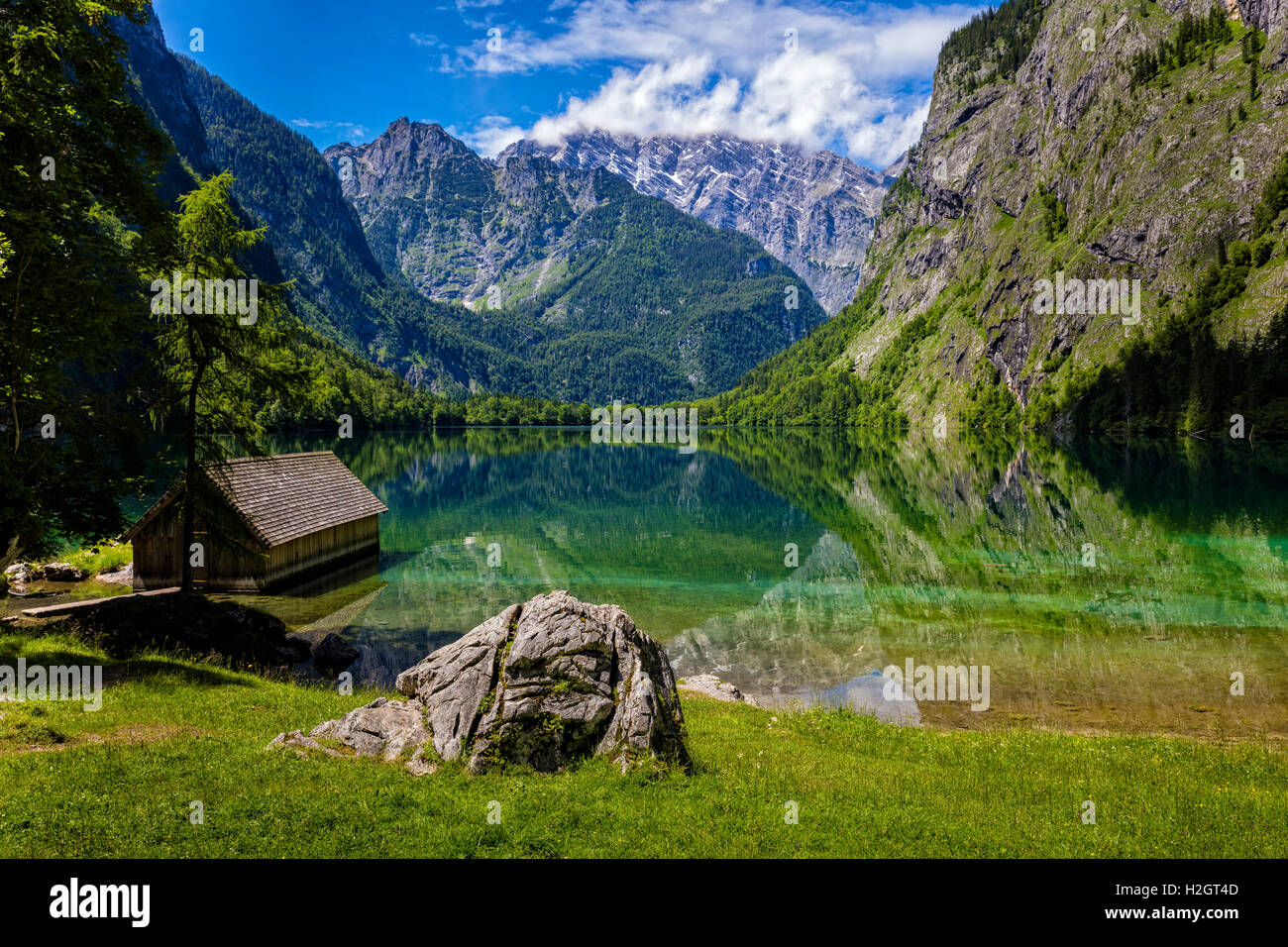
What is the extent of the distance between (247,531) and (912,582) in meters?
31.3

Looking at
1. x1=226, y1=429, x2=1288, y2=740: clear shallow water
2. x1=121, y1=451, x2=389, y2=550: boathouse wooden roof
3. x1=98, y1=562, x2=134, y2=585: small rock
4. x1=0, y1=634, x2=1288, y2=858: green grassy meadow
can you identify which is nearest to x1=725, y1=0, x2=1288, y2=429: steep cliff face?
x1=226, y1=429, x2=1288, y2=740: clear shallow water

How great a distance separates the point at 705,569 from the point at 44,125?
32462mm

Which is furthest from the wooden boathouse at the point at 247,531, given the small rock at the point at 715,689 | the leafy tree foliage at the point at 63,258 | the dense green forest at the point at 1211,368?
the dense green forest at the point at 1211,368

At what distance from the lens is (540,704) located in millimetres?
11172

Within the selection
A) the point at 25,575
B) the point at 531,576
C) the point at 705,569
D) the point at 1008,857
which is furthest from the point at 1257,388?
the point at 25,575

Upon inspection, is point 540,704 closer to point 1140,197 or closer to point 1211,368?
point 1211,368

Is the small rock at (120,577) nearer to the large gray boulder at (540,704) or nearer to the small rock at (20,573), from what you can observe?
the small rock at (20,573)

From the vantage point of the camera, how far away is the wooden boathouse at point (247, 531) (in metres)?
28.3

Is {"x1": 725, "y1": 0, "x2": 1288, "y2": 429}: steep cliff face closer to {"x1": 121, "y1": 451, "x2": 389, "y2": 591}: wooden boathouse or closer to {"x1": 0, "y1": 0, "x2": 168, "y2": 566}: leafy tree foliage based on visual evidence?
{"x1": 121, "y1": 451, "x2": 389, "y2": 591}: wooden boathouse

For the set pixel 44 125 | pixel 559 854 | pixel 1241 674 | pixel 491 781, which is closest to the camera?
pixel 559 854

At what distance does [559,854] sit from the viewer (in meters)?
8.25

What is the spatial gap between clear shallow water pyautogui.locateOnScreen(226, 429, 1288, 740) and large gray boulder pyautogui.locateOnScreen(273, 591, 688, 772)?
9.48m

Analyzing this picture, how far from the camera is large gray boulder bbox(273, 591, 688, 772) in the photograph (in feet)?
36.2

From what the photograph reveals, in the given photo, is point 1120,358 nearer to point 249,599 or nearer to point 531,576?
point 531,576
